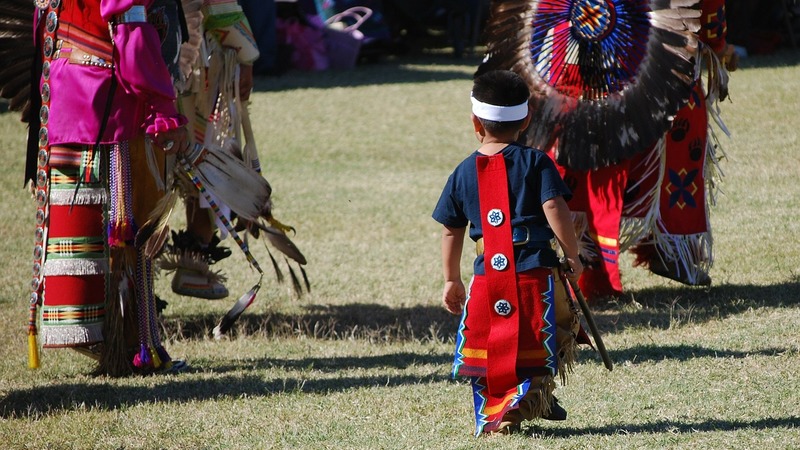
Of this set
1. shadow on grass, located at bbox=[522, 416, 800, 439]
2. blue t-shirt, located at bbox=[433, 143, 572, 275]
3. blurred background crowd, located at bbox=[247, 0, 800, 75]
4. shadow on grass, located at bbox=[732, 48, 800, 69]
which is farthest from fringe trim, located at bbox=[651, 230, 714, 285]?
blurred background crowd, located at bbox=[247, 0, 800, 75]

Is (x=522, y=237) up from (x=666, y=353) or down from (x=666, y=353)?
up

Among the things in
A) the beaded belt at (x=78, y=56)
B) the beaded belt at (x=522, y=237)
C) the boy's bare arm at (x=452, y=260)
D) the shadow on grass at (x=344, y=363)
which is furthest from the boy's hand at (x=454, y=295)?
the beaded belt at (x=78, y=56)

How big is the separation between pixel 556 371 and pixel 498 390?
18 cm

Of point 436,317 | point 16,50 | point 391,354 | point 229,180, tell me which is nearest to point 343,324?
point 436,317

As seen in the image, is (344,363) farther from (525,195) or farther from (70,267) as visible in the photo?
(525,195)

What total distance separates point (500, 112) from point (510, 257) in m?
0.43

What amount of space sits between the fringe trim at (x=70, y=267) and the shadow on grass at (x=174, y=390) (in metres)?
0.44

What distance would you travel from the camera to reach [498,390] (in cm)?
313

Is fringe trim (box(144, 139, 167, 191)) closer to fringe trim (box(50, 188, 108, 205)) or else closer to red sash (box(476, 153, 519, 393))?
fringe trim (box(50, 188, 108, 205))

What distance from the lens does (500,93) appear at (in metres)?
3.09

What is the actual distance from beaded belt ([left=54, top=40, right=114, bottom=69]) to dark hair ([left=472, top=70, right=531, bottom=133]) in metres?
1.52

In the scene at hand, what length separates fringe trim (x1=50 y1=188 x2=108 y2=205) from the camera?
3.93 meters

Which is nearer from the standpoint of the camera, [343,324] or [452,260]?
[452,260]

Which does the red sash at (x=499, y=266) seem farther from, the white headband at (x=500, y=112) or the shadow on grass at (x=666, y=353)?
the shadow on grass at (x=666, y=353)
